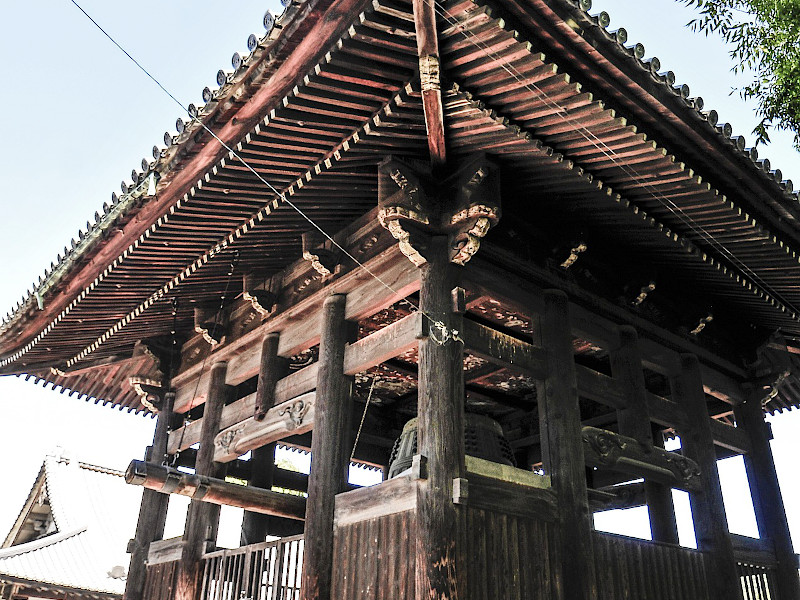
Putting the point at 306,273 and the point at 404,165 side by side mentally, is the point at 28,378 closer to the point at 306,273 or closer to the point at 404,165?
the point at 306,273

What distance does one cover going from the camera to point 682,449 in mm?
7914

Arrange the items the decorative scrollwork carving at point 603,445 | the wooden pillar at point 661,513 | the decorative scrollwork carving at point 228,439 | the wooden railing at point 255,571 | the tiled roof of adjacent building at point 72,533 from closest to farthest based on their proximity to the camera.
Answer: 1. the wooden railing at point 255,571
2. the decorative scrollwork carving at point 603,445
3. the wooden pillar at point 661,513
4. the decorative scrollwork carving at point 228,439
5. the tiled roof of adjacent building at point 72,533

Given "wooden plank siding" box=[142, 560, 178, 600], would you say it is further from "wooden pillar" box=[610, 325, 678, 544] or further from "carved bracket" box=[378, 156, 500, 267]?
"wooden pillar" box=[610, 325, 678, 544]

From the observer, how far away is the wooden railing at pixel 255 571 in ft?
20.8

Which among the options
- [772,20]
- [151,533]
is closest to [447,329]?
[151,533]

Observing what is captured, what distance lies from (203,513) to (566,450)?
4272 millimetres

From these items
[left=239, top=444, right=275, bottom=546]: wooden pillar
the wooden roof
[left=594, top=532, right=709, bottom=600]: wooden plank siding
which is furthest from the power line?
[left=239, top=444, right=275, bottom=546]: wooden pillar

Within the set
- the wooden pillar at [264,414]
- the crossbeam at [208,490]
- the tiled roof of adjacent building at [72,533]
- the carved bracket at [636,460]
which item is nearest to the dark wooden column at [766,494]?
the carved bracket at [636,460]

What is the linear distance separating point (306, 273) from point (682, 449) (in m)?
4.57

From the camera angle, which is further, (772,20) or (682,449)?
(772,20)

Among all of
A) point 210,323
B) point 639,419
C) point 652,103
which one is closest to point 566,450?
point 639,419

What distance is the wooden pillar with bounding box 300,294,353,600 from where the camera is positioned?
5926 mm

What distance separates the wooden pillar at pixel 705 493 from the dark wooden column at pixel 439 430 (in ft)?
11.1

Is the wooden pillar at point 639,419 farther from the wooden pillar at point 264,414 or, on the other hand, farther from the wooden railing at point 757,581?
the wooden pillar at point 264,414
